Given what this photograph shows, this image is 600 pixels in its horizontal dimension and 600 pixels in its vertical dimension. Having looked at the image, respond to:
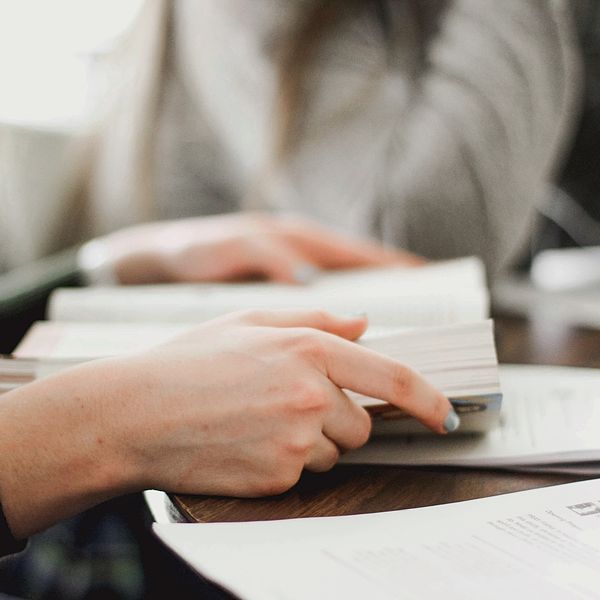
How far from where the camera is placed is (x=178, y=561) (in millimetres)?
355

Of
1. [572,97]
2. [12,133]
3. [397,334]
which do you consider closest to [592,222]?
[572,97]

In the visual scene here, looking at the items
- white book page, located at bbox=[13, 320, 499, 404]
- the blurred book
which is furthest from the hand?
white book page, located at bbox=[13, 320, 499, 404]

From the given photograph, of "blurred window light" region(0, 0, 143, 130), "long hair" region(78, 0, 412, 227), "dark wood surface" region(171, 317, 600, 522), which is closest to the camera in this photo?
"dark wood surface" region(171, 317, 600, 522)

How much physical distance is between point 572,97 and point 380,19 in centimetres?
40

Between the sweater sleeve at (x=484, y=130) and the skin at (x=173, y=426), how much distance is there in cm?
88

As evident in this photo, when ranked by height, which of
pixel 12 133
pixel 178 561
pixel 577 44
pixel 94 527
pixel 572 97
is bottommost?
pixel 94 527

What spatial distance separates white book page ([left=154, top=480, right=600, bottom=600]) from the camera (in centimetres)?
32

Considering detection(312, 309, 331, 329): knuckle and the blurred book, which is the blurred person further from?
detection(312, 309, 331, 329): knuckle

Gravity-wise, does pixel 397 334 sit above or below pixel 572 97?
below

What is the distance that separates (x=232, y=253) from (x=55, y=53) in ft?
3.93

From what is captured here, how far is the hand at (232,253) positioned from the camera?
94 centimetres

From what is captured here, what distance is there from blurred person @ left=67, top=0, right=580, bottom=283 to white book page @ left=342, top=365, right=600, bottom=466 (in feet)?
1.53

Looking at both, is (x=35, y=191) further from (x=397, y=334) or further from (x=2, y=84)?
(x=397, y=334)

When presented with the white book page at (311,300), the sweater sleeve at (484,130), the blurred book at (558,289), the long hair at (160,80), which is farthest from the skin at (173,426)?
the long hair at (160,80)
